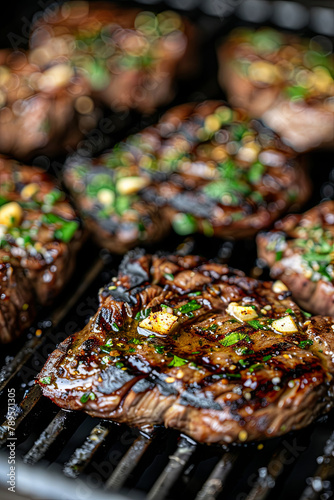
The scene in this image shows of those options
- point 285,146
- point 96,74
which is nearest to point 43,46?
point 96,74

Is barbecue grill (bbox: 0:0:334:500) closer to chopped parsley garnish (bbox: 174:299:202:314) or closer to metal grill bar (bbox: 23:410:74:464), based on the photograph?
metal grill bar (bbox: 23:410:74:464)

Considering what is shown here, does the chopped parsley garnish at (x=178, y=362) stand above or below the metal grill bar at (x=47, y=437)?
above

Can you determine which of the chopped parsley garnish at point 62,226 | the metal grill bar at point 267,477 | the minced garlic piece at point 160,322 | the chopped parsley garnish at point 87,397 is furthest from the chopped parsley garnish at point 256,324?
the chopped parsley garnish at point 62,226

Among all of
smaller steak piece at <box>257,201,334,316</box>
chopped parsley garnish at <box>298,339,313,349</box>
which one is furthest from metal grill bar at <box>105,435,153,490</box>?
smaller steak piece at <box>257,201,334,316</box>

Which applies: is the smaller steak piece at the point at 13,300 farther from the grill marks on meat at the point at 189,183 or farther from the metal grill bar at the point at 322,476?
the metal grill bar at the point at 322,476

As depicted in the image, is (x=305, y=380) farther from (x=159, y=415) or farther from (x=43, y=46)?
(x=43, y=46)

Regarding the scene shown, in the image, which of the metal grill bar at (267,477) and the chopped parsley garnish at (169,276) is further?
the chopped parsley garnish at (169,276)
